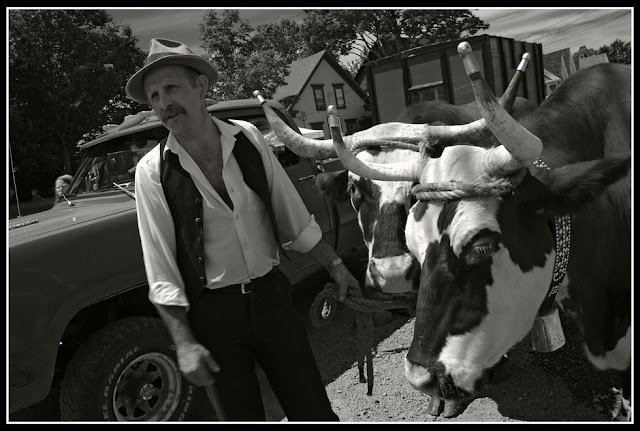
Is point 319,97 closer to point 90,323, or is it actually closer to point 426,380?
point 90,323

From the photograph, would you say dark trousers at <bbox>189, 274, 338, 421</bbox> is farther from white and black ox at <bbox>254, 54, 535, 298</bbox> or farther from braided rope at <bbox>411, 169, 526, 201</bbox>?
white and black ox at <bbox>254, 54, 535, 298</bbox>

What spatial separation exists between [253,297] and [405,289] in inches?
50.8

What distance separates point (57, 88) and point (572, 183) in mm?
19953

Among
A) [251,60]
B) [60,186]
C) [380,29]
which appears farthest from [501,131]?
[251,60]

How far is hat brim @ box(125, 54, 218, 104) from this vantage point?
207 centimetres

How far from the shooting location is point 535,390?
3607 millimetres

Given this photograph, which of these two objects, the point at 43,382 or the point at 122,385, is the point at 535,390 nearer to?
the point at 122,385

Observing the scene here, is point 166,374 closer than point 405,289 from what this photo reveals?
No

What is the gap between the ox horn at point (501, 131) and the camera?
183 centimetres

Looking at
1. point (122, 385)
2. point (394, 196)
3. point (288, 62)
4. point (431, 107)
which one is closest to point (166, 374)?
point (122, 385)

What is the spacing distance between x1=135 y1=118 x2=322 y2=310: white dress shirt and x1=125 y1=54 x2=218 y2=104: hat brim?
25 cm

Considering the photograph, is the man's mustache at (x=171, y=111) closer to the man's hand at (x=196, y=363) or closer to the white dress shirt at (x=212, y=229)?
the white dress shirt at (x=212, y=229)

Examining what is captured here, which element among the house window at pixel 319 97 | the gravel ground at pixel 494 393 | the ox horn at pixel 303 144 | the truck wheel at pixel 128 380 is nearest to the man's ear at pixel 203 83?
the ox horn at pixel 303 144

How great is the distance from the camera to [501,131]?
1.95 metres
